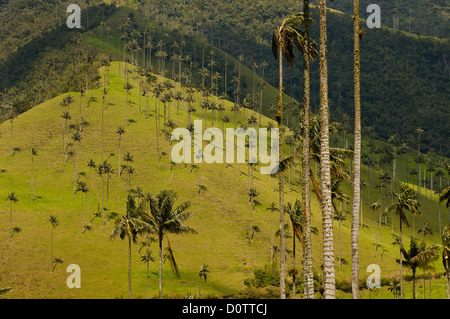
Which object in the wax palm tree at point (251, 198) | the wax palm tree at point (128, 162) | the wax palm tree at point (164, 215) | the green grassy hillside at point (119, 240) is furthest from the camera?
the wax palm tree at point (128, 162)

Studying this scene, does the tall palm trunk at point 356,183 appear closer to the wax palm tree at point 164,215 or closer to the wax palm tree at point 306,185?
the wax palm tree at point 306,185

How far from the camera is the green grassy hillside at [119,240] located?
4547 inches

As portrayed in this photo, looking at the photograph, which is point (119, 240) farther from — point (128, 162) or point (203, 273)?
point (128, 162)

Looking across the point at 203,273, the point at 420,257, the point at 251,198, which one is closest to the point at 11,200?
the point at 203,273

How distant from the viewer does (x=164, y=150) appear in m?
192

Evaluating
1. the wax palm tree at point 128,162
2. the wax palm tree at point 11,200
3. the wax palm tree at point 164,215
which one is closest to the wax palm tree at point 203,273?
the wax palm tree at point 11,200

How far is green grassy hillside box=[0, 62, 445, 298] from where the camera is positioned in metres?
116

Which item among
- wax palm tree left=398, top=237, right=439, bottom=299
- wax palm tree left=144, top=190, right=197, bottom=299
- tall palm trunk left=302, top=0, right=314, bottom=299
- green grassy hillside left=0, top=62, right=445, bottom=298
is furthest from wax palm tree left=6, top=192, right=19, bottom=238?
tall palm trunk left=302, top=0, right=314, bottom=299

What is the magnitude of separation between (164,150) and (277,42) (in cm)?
15952

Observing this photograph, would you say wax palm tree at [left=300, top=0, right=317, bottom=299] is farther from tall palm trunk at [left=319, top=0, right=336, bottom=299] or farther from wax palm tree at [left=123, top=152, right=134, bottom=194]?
wax palm tree at [left=123, top=152, right=134, bottom=194]

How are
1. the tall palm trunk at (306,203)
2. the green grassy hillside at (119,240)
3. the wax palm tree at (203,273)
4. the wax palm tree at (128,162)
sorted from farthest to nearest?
the wax palm tree at (128,162) < the wax palm tree at (203,273) < the green grassy hillside at (119,240) < the tall palm trunk at (306,203)

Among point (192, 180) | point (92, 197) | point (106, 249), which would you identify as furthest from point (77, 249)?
point (192, 180)
